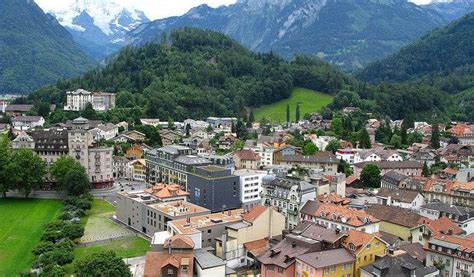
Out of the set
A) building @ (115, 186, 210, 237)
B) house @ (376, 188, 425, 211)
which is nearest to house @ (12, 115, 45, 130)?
building @ (115, 186, 210, 237)

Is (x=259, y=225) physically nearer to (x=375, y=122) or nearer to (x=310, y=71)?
(x=375, y=122)

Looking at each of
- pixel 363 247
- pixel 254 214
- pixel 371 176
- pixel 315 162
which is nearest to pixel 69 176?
pixel 254 214

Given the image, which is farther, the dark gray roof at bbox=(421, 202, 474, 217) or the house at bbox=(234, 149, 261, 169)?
the house at bbox=(234, 149, 261, 169)

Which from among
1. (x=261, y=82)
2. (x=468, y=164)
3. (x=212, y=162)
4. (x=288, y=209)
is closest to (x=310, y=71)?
(x=261, y=82)

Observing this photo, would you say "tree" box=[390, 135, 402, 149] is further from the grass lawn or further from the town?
the grass lawn

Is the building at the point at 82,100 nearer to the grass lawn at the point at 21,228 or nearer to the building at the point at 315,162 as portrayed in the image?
the building at the point at 315,162
